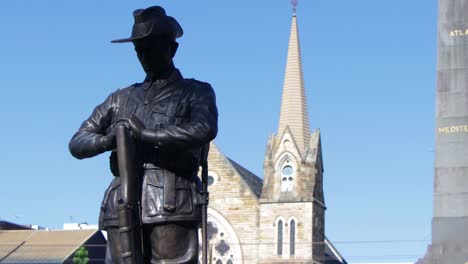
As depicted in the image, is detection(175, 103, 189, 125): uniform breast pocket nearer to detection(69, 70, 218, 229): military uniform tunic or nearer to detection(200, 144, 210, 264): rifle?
detection(69, 70, 218, 229): military uniform tunic

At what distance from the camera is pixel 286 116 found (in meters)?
51.7

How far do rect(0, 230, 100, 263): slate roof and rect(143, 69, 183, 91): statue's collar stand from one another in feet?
163

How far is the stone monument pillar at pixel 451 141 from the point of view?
25.7m

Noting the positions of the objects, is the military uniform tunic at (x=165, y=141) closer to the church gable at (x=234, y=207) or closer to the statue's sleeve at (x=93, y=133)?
the statue's sleeve at (x=93, y=133)

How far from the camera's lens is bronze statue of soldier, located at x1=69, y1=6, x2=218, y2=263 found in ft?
18.5

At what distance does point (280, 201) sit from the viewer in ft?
162

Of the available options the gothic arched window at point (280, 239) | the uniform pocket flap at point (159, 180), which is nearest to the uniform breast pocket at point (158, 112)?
the uniform pocket flap at point (159, 180)

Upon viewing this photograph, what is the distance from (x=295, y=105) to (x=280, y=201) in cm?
506

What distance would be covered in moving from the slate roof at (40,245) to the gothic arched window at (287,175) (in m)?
12.5

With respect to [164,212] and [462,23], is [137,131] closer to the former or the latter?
[164,212]

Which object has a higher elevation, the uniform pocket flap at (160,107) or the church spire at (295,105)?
the church spire at (295,105)

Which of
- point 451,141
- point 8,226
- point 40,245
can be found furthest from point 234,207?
point 451,141

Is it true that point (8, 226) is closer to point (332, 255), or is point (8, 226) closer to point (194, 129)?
point (332, 255)

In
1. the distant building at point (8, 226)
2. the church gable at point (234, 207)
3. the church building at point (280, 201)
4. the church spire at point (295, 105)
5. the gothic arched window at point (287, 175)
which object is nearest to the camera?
the church building at point (280, 201)
